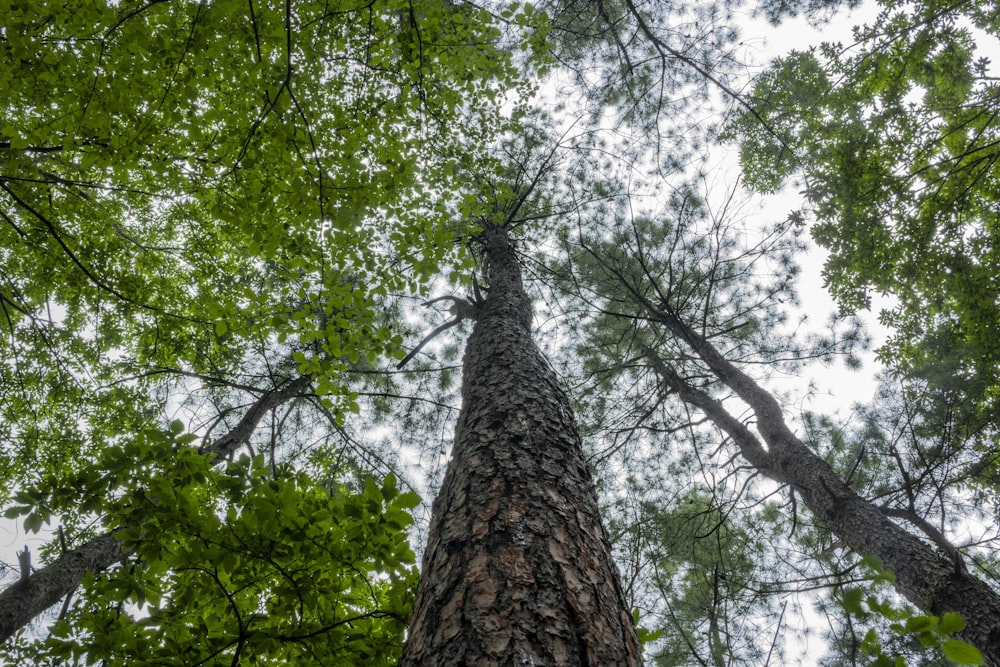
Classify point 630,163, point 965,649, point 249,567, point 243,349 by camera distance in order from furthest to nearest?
1. point 243,349
2. point 630,163
3. point 249,567
4. point 965,649

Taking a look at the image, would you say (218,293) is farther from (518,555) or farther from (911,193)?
(911,193)

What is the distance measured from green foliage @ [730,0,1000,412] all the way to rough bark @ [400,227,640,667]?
4.44 m

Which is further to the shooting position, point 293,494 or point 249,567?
point 249,567

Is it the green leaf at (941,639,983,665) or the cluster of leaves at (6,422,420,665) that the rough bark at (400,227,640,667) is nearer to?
the cluster of leaves at (6,422,420,665)

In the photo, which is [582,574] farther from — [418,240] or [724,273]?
[724,273]

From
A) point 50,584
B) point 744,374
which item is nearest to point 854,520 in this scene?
point 744,374

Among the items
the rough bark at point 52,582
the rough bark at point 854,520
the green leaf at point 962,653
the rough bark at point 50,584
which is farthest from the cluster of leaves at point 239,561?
the rough bark at point 854,520

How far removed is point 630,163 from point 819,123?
3.07m

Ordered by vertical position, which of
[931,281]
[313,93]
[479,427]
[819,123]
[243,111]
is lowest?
[479,427]

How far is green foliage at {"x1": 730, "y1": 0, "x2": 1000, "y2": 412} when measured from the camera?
4672 mm

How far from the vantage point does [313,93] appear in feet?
11.3

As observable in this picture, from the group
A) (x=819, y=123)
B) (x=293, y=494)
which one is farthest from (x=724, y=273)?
(x=293, y=494)

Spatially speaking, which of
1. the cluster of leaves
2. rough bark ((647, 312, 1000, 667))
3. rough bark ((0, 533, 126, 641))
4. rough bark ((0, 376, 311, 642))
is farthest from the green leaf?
rough bark ((0, 533, 126, 641))

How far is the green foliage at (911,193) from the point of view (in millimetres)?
4672
